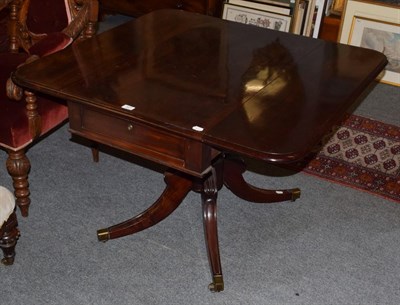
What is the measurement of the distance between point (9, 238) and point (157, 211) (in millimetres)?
581

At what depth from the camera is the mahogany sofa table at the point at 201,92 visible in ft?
5.19

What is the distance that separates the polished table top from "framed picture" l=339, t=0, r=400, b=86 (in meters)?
1.55

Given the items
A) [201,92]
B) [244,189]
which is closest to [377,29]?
[244,189]

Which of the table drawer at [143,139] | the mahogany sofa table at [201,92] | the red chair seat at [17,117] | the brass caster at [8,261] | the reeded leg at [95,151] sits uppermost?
the mahogany sofa table at [201,92]

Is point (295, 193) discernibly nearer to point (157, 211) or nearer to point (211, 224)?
point (211, 224)

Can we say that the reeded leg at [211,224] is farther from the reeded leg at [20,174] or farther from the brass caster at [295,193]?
the reeded leg at [20,174]

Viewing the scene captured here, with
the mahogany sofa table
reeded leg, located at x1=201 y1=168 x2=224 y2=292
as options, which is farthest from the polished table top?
reeded leg, located at x1=201 y1=168 x2=224 y2=292

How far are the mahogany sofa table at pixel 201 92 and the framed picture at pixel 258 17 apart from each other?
57.6 inches

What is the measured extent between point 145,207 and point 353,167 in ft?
3.51

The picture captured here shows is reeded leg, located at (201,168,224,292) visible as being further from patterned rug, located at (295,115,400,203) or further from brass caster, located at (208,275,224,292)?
patterned rug, located at (295,115,400,203)

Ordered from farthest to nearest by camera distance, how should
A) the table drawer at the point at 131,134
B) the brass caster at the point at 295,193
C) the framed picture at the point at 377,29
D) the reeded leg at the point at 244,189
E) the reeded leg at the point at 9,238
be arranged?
the framed picture at the point at 377,29
the brass caster at the point at 295,193
the reeded leg at the point at 244,189
the reeded leg at the point at 9,238
the table drawer at the point at 131,134

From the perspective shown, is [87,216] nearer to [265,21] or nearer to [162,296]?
[162,296]

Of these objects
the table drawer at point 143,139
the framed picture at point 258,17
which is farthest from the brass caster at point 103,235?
the framed picture at point 258,17

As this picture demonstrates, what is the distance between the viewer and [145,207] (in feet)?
8.10
